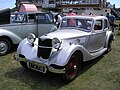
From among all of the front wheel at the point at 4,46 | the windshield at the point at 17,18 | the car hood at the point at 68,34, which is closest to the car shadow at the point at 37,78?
the car hood at the point at 68,34

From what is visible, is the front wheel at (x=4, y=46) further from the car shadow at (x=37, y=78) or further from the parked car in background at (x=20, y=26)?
the car shadow at (x=37, y=78)

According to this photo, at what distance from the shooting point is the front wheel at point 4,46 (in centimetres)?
773

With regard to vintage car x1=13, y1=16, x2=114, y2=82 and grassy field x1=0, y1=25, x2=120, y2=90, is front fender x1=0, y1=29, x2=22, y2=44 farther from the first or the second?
vintage car x1=13, y1=16, x2=114, y2=82

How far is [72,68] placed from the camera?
5.36 metres

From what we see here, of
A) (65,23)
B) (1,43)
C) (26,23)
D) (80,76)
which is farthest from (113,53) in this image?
(1,43)

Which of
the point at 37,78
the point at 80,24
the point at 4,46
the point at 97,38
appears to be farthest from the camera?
the point at 4,46

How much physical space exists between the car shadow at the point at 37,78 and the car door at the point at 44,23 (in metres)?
3.27

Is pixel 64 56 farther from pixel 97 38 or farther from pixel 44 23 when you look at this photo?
pixel 44 23

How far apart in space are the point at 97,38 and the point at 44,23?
3.23 m

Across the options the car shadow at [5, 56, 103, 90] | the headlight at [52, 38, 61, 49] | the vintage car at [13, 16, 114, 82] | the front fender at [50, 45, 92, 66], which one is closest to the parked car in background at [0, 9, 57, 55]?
the car shadow at [5, 56, 103, 90]

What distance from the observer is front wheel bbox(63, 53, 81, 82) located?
5.13 metres

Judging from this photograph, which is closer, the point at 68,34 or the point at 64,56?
the point at 64,56

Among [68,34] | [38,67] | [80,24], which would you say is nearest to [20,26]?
[80,24]

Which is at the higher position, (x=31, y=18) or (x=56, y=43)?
(x=31, y=18)
